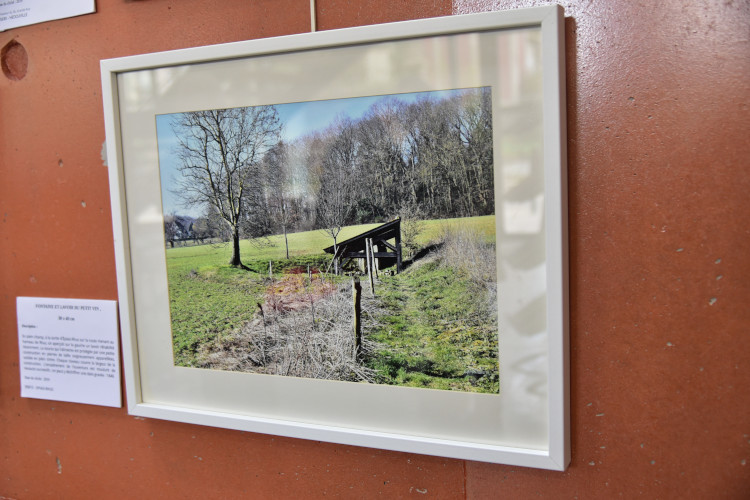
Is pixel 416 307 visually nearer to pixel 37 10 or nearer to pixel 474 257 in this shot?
pixel 474 257

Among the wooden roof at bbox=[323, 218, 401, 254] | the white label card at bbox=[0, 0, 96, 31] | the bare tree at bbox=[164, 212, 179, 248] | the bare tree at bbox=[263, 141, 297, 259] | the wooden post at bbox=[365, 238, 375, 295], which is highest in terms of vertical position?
the white label card at bbox=[0, 0, 96, 31]

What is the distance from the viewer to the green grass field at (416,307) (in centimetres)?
73

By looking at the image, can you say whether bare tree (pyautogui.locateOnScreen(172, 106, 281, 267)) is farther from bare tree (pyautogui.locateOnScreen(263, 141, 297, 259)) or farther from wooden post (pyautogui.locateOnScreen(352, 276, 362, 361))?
wooden post (pyautogui.locateOnScreen(352, 276, 362, 361))

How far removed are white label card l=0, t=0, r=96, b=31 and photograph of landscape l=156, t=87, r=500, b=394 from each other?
0.29 metres

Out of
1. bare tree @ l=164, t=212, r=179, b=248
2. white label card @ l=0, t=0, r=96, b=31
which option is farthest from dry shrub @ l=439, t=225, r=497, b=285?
white label card @ l=0, t=0, r=96, b=31

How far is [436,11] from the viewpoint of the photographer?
0.75 metres

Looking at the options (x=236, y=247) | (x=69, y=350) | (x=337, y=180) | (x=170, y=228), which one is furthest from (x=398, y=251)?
(x=69, y=350)

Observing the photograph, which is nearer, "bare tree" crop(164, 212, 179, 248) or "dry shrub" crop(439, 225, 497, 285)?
"dry shrub" crop(439, 225, 497, 285)

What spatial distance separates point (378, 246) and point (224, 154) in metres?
0.30

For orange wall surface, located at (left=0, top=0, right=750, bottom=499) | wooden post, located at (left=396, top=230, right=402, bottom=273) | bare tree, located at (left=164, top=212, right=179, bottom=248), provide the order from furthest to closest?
bare tree, located at (left=164, top=212, right=179, bottom=248) < wooden post, located at (left=396, top=230, right=402, bottom=273) < orange wall surface, located at (left=0, top=0, right=750, bottom=499)

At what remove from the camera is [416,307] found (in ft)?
2.47

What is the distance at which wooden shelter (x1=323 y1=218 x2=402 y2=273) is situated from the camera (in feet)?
2.46

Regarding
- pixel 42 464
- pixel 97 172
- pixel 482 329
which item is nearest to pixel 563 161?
pixel 482 329

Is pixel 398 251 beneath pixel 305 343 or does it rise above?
above
